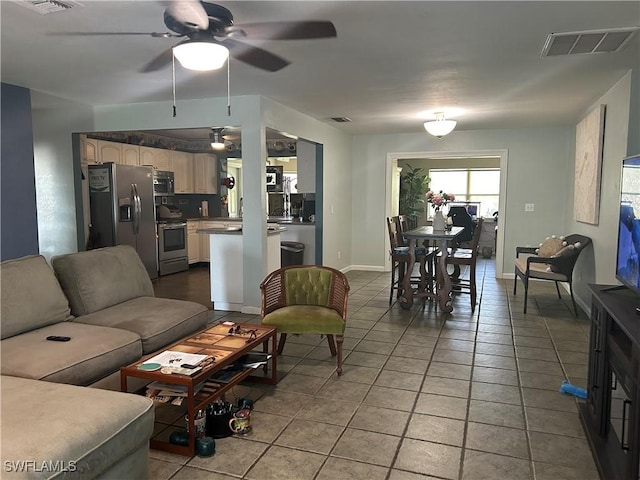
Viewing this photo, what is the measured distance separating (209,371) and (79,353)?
754 millimetres

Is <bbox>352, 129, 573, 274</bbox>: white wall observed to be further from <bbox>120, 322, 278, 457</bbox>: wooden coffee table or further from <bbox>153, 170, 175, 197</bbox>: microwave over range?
<bbox>120, 322, 278, 457</bbox>: wooden coffee table

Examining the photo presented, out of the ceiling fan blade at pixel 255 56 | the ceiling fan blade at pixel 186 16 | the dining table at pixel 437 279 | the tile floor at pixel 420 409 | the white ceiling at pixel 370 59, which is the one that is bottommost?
the tile floor at pixel 420 409

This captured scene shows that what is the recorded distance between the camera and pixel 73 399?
1810 millimetres

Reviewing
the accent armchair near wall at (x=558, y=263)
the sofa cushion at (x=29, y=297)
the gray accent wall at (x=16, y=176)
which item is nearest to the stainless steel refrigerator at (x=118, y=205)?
the gray accent wall at (x=16, y=176)

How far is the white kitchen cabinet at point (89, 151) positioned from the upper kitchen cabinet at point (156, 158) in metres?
0.81

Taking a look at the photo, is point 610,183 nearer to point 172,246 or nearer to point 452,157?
point 452,157

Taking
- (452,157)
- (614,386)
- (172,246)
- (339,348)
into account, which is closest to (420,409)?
(339,348)

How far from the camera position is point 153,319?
3.12 m

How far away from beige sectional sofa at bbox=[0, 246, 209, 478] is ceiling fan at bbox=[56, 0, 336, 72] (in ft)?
5.20

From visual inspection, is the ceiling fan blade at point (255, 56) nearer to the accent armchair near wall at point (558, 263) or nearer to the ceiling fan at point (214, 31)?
the ceiling fan at point (214, 31)

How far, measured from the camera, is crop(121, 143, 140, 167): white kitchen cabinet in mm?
6926

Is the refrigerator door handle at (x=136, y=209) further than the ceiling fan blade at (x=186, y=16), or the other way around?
the refrigerator door handle at (x=136, y=209)

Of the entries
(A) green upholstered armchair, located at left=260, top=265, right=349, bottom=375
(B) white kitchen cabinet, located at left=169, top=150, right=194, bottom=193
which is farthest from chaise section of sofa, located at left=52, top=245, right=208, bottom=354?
(B) white kitchen cabinet, located at left=169, top=150, right=194, bottom=193

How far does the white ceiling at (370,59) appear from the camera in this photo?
255 centimetres
